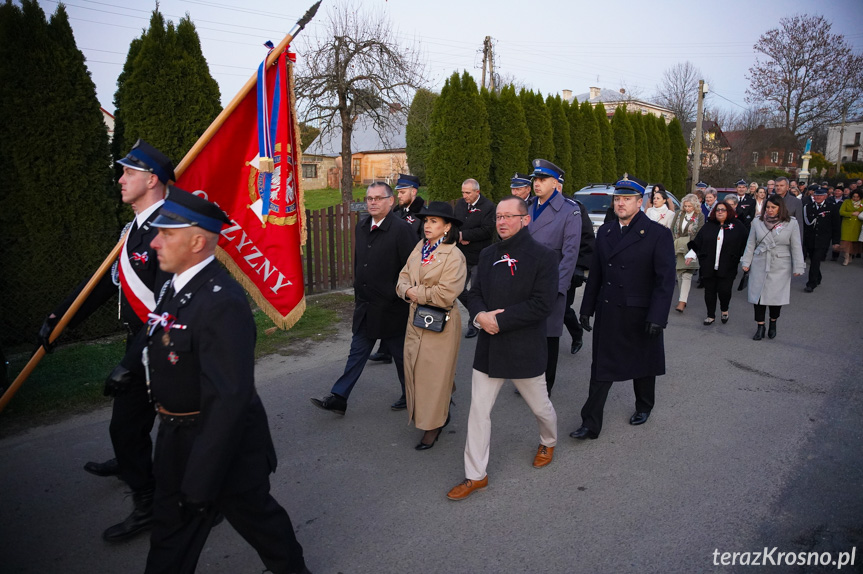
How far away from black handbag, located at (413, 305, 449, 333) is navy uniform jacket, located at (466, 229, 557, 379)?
377 millimetres

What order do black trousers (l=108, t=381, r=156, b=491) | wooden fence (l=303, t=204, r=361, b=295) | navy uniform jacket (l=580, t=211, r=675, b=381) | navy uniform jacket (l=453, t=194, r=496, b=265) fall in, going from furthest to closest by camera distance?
wooden fence (l=303, t=204, r=361, b=295)
navy uniform jacket (l=453, t=194, r=496, b=265)
navy uniform jacket (l=580, t=211, r=675, b=381)
black trousers (l=108, t=381, r=156, b=491)

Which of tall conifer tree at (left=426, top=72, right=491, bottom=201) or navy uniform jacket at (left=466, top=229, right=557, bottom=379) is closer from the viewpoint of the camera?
navy uniform jacket at (left=466, top=229, right=557, bottom=379)

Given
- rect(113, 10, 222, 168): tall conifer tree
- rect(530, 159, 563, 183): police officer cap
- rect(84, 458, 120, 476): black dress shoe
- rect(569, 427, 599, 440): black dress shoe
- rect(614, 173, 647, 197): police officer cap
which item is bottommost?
rect(569, 427, 599, 440): black dress shoe

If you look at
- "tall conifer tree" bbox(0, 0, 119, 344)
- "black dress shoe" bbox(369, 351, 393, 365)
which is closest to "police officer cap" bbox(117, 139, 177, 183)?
"black dress shoe" bbox(369, 351, 393, 365)

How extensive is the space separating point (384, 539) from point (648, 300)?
275cm

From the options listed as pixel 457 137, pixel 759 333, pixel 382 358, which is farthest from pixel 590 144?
pixel 382 358

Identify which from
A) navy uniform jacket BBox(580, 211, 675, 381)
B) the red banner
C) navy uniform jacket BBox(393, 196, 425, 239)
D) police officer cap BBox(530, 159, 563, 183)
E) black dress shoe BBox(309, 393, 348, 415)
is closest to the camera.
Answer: the red banner

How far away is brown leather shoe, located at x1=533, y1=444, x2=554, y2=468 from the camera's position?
14.2 feet

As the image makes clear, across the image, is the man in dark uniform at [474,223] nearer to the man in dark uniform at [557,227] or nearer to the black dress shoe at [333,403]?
the man in dark uniform at [557,227]

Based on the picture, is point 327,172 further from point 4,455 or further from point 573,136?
point 4,455

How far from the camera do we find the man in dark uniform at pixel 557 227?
18.2 ft

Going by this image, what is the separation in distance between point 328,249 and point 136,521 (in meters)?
7.53

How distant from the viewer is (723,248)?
8.58 meters

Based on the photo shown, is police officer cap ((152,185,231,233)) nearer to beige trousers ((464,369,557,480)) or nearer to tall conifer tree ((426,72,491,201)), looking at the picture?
beige trousers ((464,369,557,480))
